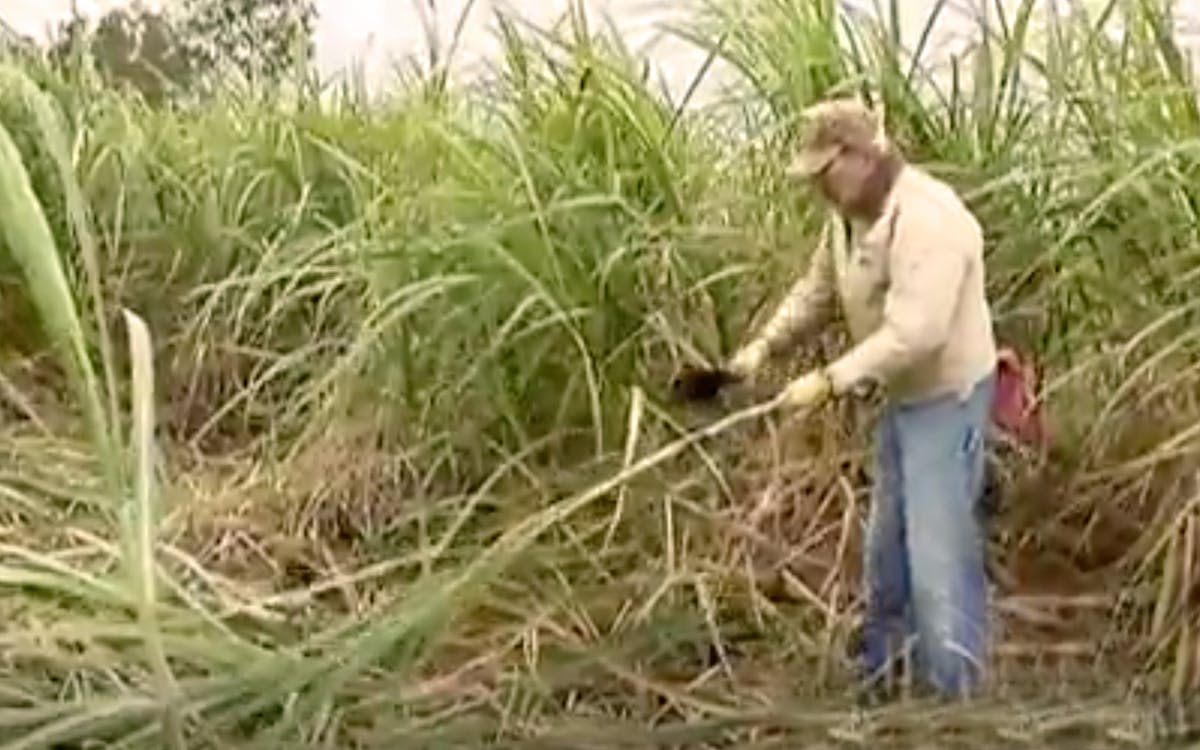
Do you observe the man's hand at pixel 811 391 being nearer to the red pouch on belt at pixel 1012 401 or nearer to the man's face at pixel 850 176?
the man's face at pixel 850 176

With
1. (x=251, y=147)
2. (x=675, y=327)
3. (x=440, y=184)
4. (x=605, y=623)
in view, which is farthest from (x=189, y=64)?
(x=605, y=623)

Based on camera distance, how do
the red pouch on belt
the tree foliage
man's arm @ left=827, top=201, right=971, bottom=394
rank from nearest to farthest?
man's arm @ left=827, top=201, right=971, bottom=394 < the red pouch on belt < the tree foliage

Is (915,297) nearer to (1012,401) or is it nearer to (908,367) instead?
(908,367)

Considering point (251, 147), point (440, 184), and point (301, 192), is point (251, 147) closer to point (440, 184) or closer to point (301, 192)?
point (301, 192)

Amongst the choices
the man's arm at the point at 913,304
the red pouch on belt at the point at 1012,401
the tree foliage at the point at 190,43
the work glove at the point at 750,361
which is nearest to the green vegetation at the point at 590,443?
the work glove at the point at 750,361

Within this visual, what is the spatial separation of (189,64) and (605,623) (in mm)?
4491

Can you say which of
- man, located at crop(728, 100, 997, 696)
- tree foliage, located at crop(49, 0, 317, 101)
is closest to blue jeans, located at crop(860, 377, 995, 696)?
man, located at crop(728, 100, 997, 696)

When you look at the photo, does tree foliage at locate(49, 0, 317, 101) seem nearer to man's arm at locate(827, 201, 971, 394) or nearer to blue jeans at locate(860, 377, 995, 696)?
blue jeans at locate(860, 377, 995, 696)

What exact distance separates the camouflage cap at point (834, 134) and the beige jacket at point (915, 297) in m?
0.10

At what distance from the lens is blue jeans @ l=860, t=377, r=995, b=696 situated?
4.62 meters

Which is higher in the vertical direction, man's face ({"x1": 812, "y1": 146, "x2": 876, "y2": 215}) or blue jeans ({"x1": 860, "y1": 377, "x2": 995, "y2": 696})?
man's face ({"x1": 812, "y1": 146, "x2": 876, "y2": 215})

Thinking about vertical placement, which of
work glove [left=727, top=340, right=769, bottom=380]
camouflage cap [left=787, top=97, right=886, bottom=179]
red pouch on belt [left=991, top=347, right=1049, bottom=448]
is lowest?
red pouch on belt [left=991, top=347, right=1049, bottom=448]

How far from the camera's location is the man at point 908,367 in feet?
14.6

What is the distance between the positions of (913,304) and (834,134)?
12.5 inches
